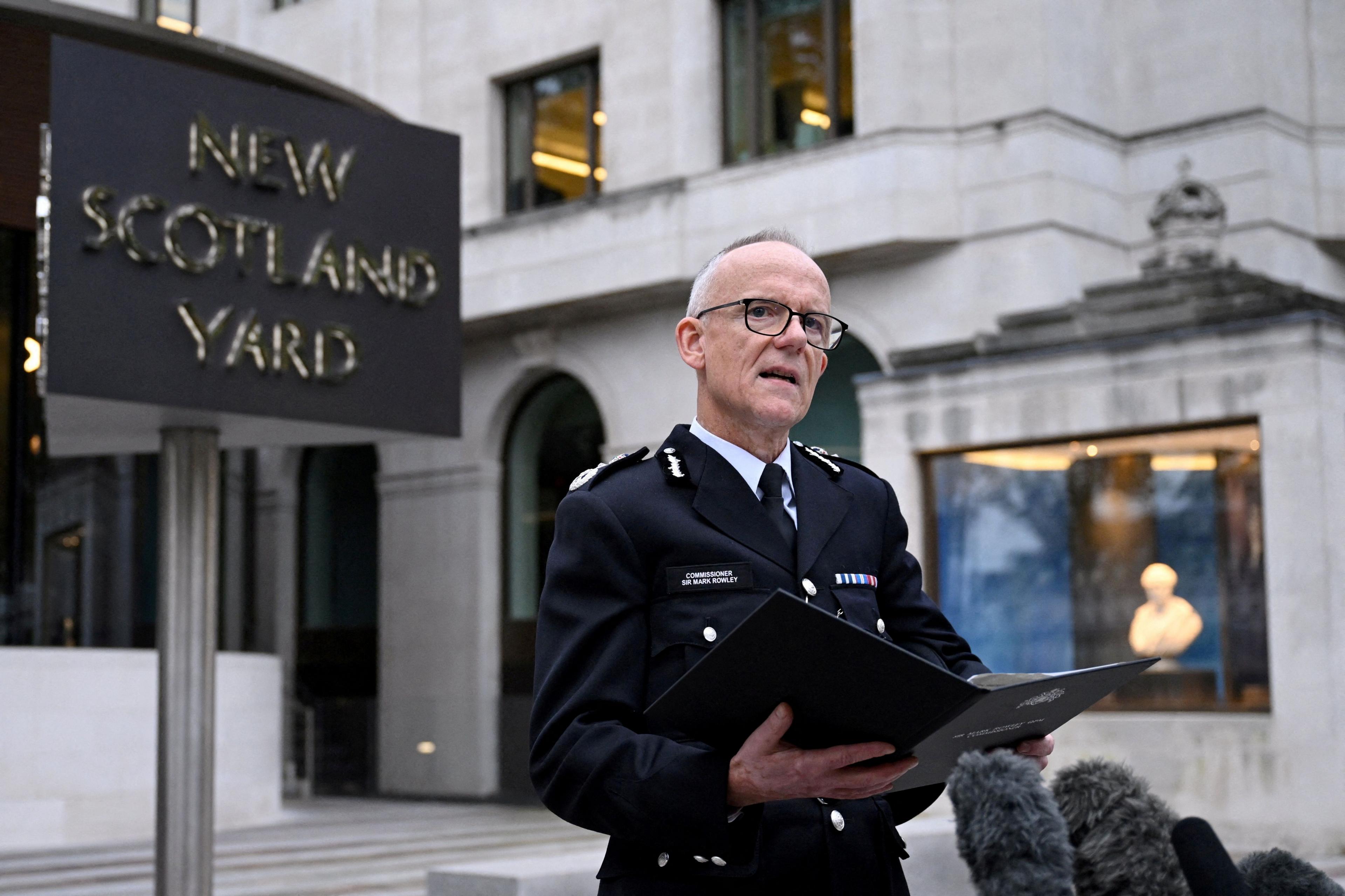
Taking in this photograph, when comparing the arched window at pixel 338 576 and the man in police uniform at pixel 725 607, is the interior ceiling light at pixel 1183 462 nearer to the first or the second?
the man in police uniform at pixel 725 607

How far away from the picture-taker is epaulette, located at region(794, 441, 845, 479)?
338cm

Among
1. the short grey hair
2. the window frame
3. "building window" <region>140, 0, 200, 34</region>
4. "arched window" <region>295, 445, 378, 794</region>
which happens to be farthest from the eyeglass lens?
"arched window" <region>295, 445, 378, 794</region>

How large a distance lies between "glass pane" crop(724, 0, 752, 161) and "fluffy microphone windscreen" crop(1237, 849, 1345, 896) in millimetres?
18924

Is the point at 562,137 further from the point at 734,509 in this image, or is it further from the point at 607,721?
the point at 607,721

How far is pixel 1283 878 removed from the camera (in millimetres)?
3467

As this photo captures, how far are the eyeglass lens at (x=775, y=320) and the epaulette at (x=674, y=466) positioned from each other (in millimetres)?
297

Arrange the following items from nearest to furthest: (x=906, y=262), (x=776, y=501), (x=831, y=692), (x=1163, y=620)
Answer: (x=831, y=692)
(x=776, y=501)
(x=1163, y=620)
(x=906, y=262)

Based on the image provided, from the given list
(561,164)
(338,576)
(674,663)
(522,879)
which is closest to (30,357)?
(561,164)

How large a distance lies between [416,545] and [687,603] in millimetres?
22469

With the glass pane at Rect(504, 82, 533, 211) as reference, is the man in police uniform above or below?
below

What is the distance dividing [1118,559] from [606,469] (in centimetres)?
1143

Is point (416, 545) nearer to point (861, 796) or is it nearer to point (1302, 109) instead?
point (1302, 109)

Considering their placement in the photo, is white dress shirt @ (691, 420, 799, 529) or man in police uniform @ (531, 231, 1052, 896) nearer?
man in police uniform @ (531, 231, 1052, 896)

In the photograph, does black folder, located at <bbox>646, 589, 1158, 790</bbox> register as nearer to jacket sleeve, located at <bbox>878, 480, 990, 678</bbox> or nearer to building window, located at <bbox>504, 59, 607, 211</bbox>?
jacket sleeve, located at <bbox>878, 480, 990, 678</bbox>
